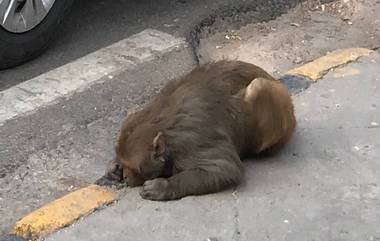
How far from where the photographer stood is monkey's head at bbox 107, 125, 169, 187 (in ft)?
13.6

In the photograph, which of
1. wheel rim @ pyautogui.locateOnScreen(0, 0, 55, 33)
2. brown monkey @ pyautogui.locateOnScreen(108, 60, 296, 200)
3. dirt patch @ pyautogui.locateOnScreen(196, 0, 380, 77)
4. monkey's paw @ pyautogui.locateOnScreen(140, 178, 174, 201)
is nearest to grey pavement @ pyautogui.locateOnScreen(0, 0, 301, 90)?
dirt patch @ pyautogui.locateOnScreen(196, 0, 380, 77)

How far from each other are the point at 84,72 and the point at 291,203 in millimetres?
1732

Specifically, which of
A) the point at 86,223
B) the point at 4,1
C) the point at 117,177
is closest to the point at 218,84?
the point at 117,177

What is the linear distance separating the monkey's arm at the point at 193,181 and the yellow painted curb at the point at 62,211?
8.3 inches

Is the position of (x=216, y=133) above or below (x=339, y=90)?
above

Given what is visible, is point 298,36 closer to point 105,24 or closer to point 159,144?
point 105,24

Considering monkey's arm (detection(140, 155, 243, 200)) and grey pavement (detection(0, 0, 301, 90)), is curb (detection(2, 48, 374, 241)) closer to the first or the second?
monkey's arm (detection(140, 155, 243, 200))

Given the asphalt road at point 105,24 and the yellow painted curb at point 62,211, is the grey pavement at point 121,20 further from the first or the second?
the yellow painted curb at point 62,211

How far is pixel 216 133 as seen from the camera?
4.33 meters

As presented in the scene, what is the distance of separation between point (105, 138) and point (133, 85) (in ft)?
2.04

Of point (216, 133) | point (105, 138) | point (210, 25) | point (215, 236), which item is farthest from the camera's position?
point (210, 25)

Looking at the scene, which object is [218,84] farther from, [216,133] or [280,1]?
[280,1]

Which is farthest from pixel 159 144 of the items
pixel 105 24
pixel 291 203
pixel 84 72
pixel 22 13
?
pixel 105 24

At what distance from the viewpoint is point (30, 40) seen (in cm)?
551
